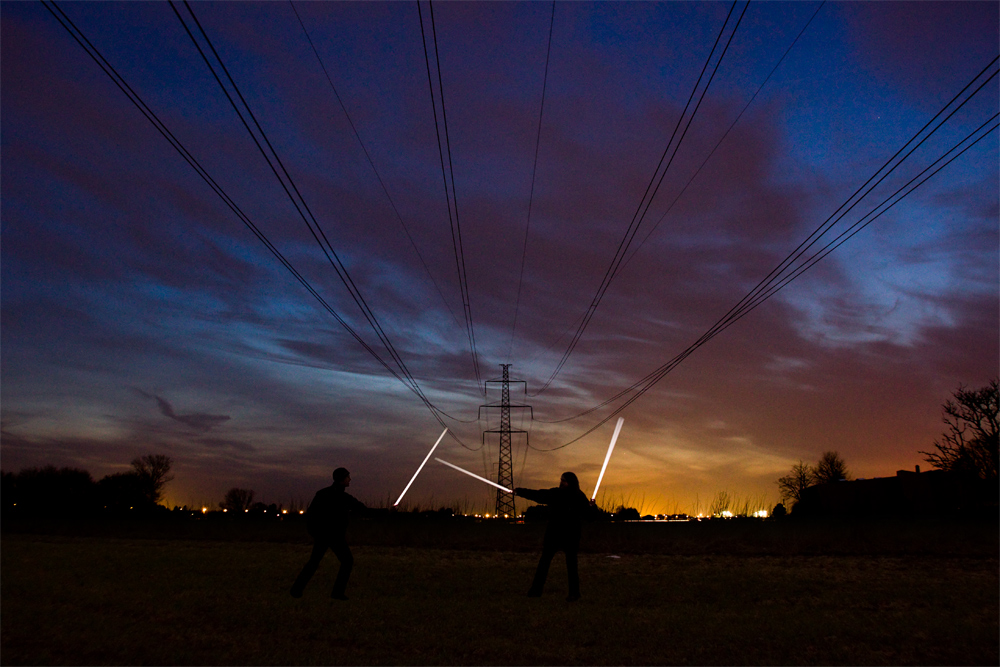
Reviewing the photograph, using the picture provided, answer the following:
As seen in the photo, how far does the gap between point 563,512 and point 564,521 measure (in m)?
0.16

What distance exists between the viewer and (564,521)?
1329 centimetres

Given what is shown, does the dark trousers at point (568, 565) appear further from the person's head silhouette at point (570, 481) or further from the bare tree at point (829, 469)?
the bare tree at point (829, 469)

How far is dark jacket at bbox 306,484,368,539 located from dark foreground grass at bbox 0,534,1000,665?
1190 mm

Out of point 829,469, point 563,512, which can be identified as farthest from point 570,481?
point 829,469

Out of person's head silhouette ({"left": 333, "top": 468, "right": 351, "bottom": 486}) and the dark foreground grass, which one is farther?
person's head silhouette ({"left": 333, "top": 468, "right": 351, "bottom": 486})

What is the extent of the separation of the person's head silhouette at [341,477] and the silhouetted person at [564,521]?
3.06m

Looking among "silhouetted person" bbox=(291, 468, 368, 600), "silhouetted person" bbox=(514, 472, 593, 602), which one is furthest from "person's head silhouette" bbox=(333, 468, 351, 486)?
"silhouetted person" bbox=(514, 472, 593, 602)

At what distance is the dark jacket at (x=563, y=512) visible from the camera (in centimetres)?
1325

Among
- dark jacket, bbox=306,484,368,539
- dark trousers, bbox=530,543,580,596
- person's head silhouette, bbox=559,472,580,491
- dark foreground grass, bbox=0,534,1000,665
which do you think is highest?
person's head silhouette, bbox=559,472,580,491

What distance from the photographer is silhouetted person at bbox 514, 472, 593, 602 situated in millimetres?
13242

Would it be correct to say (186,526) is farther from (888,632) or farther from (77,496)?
(77,496)

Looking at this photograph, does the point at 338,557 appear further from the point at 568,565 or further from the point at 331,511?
the point at 568,565

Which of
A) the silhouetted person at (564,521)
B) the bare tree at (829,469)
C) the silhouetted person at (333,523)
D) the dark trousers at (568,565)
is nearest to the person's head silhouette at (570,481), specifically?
the silhouetted person at (564,521)

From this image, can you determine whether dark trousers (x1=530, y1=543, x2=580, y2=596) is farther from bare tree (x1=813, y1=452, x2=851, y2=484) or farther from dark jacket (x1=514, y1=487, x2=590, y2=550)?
bare tree (x1=813, y1=452, x2=851, y2=484)
